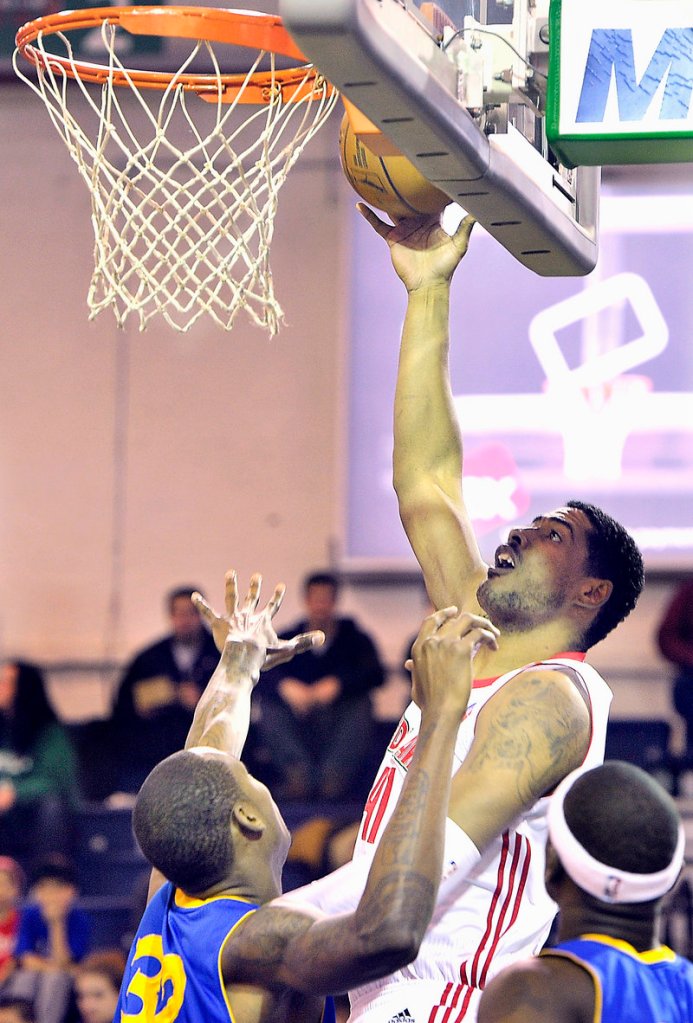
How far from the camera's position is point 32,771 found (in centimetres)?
861

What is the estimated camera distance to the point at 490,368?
9.98 metres

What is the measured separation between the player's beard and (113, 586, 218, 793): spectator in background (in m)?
5.03

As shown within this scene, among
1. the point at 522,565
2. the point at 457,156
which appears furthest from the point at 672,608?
the point at 457,156

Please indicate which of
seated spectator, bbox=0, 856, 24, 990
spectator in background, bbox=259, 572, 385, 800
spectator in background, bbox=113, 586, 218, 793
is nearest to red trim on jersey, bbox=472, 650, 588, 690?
seated spectator, bbox=0, 856, 24, 990

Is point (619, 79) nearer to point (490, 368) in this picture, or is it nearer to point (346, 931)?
point (346, 931)

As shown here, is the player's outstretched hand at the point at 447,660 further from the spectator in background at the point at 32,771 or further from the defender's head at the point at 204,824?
the spectator in background at the point at 32,771

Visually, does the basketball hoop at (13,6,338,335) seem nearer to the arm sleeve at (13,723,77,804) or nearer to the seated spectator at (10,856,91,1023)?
the seated spectator at (10,856,91,1023)

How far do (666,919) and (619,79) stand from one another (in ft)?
17.4

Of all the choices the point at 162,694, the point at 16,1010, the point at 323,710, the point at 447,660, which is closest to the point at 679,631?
the point at 323,710

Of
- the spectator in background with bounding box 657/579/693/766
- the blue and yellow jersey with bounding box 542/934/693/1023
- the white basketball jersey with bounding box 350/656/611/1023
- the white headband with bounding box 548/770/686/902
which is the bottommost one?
the spectator in background with bounding box 657/579/693/766

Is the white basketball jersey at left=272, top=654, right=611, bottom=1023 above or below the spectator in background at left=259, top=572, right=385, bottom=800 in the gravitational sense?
above

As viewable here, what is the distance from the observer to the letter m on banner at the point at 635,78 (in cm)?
312

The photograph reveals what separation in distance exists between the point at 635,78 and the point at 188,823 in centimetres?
169

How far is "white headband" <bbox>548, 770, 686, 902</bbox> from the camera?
246cm
